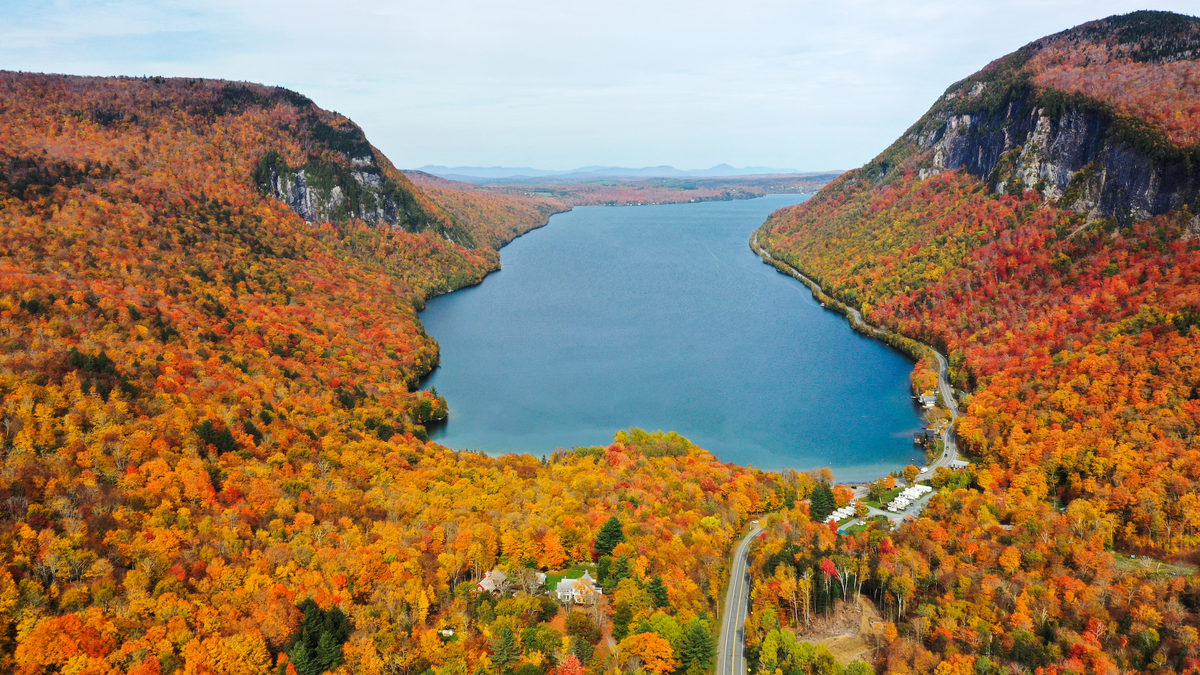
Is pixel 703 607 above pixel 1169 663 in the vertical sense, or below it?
below

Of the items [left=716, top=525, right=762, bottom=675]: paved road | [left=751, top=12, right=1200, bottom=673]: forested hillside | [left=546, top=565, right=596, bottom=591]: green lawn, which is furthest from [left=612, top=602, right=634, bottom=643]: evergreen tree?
[left=751, top=12, right=1200, bottom=673]: forested hillside

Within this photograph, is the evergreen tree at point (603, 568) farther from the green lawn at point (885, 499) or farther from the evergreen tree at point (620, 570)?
the green lawn at point (885, 499)

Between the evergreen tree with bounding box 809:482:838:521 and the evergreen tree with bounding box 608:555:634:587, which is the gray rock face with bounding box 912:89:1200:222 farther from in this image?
the evergreen tree with bounding box 608:555:634:587

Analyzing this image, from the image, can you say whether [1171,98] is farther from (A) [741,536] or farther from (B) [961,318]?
(A) [741,536]

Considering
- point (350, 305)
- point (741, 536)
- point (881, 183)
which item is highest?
point (881, 183)

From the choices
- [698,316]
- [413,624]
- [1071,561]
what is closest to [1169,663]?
[1071,561]

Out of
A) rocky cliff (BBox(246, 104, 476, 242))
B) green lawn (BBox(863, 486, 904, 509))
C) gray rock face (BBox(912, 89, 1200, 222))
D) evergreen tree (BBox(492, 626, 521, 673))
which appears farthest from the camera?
rocky cliff (BBox(246, 104, 476, 242))

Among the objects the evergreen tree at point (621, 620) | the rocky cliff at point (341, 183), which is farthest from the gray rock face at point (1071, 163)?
the rocky cliff at point (341, 183)
